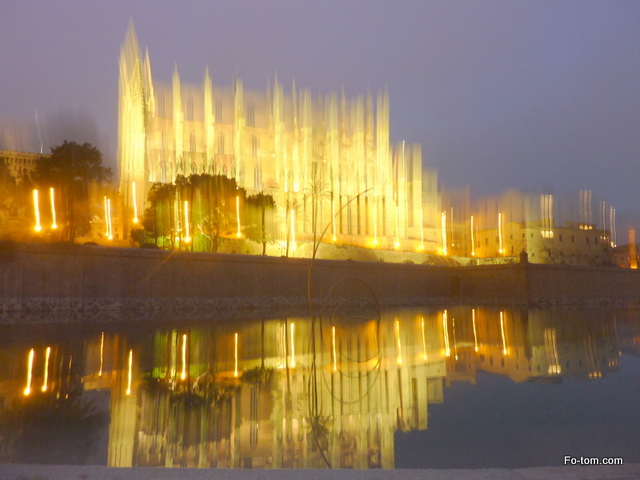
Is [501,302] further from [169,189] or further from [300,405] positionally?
[300,405]

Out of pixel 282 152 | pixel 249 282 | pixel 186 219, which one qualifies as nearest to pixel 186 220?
pixel 186 219

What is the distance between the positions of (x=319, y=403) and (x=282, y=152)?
59.4 m

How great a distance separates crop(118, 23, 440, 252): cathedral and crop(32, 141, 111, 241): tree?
22.2 meters

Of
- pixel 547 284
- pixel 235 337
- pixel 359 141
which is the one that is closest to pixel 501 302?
pixel 547 284

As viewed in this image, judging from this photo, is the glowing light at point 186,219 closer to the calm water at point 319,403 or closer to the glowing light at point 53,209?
the glowing light at point 53,209

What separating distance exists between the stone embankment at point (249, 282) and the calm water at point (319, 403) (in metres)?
6.47

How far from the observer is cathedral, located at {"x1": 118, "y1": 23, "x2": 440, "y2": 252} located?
60.4 meters

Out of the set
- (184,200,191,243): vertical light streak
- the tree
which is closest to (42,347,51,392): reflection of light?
the tree

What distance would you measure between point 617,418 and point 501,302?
32.0 m

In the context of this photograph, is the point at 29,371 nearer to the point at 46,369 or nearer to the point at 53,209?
the point at 46,369

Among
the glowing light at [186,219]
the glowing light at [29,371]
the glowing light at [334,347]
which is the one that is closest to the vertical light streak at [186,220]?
the glowing light at [186,219]

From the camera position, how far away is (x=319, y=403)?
6.92 meters

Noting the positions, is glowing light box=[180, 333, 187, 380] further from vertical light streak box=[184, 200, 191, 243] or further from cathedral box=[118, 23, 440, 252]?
cathedral box=[118, 23, 440, 252]

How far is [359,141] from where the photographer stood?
225 ft
